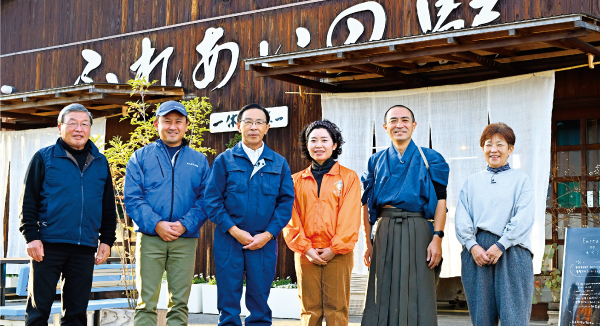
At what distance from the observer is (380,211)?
5086 millimetres

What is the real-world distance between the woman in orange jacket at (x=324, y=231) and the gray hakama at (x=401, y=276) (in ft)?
0.75

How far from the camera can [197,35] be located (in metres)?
10.5

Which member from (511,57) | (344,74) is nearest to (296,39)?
(344,74)

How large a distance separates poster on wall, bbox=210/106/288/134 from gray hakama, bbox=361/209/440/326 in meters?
4.81

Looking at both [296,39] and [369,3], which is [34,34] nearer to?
[296,39]

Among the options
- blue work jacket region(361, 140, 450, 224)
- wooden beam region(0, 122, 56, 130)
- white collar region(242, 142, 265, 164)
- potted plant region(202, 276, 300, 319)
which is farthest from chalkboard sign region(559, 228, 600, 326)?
wooden beam region(0, 122, 56, 130)

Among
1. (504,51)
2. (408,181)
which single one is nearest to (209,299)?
(504,51)

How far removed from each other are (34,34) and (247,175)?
878cm

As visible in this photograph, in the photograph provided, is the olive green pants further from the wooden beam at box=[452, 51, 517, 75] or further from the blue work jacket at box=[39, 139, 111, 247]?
the wooden beam at box=[452, 51, 517, 75]

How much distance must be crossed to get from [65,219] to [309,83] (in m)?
4.53

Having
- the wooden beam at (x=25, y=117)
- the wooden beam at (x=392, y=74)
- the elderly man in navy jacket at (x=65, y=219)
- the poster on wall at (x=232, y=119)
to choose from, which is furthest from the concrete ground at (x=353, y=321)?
the wooden beam at (x=25, y=117)

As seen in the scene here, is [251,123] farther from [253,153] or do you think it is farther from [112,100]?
[112,100]

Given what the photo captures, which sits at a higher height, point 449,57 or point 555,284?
point 449,57

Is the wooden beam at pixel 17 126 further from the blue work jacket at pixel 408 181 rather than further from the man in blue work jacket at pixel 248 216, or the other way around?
the blue work jacket at pixel 408 181
